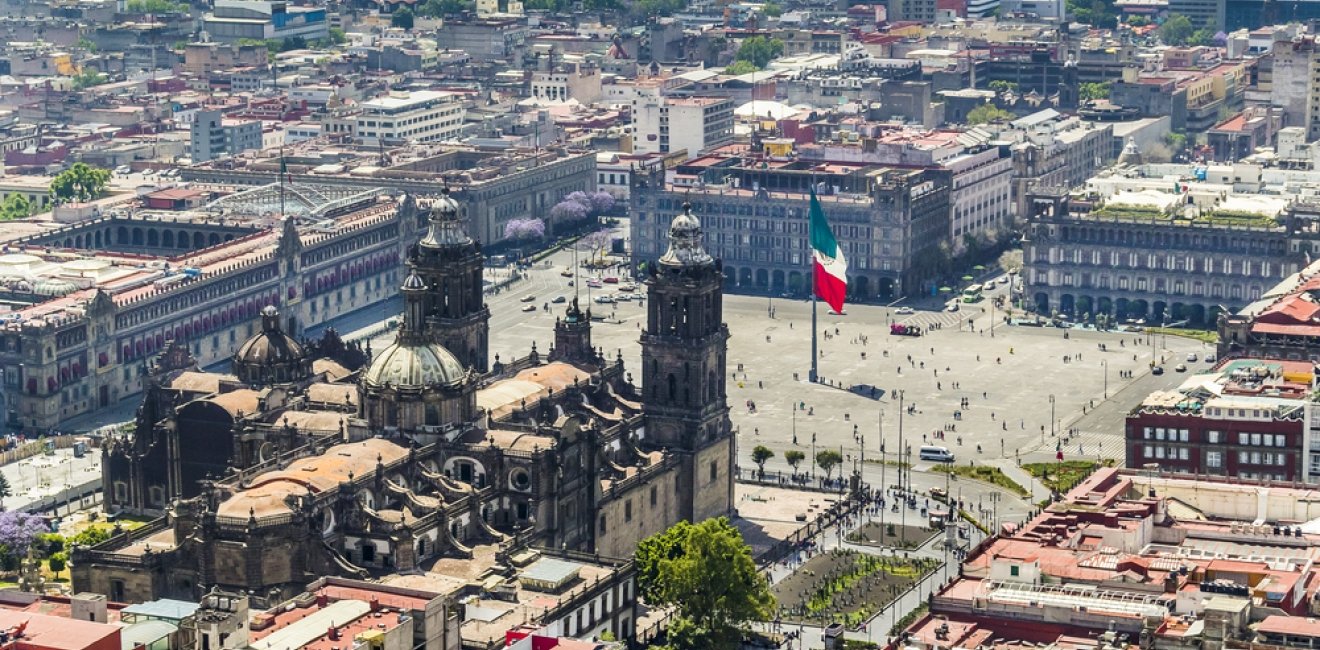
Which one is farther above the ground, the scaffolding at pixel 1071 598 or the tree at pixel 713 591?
the scaffolding at pixel 1071 598

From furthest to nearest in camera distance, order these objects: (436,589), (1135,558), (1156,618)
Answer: (436,589)
(1135,558)
(1156,618)

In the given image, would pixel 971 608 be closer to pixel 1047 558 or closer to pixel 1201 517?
pixel 1047 558

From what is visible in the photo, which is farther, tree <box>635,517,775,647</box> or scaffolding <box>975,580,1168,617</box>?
tree <box>635,517,775,647</box>

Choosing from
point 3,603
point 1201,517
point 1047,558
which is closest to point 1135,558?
point 1047,558

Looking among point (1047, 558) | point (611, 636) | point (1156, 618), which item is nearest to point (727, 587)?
point (611, 636)

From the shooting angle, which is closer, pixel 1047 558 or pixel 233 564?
pixel 1047 558

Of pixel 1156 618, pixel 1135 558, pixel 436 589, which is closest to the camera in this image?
pixel 1156 618

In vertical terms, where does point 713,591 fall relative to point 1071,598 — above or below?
below

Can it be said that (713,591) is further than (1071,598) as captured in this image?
Yes

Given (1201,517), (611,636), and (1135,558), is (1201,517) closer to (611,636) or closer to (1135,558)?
(1135,558)

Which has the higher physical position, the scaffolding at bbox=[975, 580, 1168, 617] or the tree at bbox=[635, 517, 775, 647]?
the scaffolding at bbox=[975, 580, 1168, 617]

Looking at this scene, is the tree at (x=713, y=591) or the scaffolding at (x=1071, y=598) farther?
the tree at (x=713, y=591)
